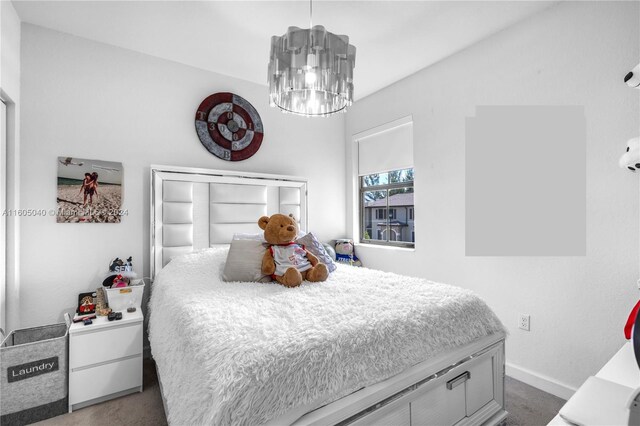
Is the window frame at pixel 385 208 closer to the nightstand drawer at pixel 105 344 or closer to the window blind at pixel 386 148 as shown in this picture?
the window blind at pixel 386 148

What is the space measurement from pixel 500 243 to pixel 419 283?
3.21ft

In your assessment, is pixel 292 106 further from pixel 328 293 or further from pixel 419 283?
pixel 419 283

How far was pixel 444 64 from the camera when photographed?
269 cm

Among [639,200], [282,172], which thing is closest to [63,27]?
[282,172]

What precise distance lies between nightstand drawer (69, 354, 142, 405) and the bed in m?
0.35

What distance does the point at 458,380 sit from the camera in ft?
4.69

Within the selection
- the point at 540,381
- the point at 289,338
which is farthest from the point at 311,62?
the point at 540,381

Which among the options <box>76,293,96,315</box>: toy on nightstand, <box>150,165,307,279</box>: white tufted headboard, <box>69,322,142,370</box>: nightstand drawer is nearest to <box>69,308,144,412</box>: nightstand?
<box>69,322,142,370</box>: nightstand drawer

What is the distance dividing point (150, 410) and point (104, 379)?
362mm

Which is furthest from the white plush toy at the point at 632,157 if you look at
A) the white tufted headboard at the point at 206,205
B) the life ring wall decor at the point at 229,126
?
the life ring wall decor at the point at 229,126

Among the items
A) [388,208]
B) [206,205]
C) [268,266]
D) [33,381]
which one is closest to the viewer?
[33,381]

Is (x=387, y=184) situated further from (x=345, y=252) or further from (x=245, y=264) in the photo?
(x=245, y=264)

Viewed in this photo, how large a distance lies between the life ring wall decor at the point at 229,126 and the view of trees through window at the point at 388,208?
1.44 metres

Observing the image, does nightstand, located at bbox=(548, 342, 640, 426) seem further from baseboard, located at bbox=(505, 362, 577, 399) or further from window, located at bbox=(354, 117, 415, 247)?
window, located at bbox=(354, 117, 415, 247)
